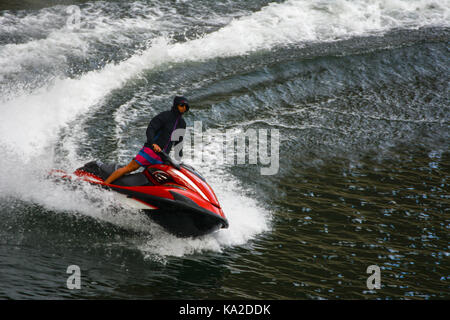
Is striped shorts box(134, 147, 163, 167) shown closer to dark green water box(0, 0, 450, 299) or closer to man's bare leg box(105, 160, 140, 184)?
man's bare leg box(105, 160, 140, 184)

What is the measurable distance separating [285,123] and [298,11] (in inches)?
293

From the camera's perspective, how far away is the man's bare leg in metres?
7.21

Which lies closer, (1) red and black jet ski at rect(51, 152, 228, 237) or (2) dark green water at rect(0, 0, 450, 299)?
(2) dark green water at rect(0, 0, 450, 299)

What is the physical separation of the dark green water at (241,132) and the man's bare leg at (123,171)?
313mm

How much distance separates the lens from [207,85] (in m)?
12.8

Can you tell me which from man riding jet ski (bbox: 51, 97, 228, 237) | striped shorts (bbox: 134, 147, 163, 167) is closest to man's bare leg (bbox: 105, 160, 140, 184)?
man riding jet ski (bbox: 51, 97, 228, 237)

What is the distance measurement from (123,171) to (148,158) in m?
0.49

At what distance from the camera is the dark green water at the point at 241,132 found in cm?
630

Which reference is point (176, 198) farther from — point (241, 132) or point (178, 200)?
point (241, 132)

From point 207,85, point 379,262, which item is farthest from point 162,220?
point 207,85

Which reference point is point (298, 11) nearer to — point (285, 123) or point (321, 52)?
point (321, 52)

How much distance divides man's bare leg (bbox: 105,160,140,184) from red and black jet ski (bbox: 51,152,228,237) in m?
0.11
